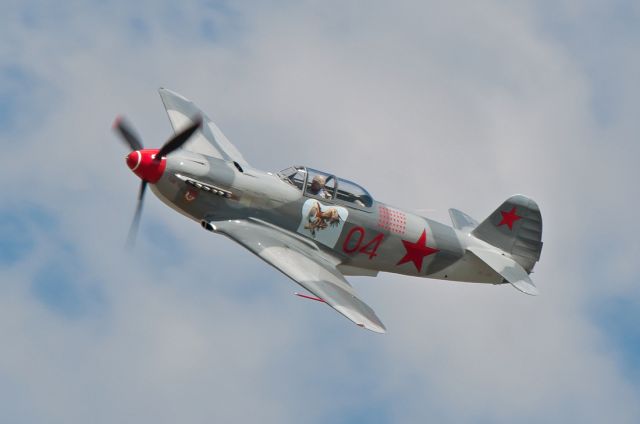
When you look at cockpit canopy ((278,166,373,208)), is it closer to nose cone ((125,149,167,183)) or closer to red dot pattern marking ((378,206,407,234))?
red dot pattern marking ((378,206,407,234))

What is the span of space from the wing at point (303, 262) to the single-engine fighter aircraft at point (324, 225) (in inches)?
1.0

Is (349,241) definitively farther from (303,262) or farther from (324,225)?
(303,262)

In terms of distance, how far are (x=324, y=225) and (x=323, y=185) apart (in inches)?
34.9

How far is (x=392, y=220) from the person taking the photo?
26.9 meters

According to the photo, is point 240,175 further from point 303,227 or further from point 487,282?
point 487,282

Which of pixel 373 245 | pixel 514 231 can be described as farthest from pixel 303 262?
pixel 514 231

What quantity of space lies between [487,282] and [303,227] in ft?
18.4

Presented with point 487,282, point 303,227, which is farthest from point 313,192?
point 487,282

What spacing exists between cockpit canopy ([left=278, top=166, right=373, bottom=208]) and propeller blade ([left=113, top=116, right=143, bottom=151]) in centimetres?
317

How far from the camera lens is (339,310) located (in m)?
23.1

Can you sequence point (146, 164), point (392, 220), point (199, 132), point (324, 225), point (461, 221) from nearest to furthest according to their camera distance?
point (146, 164) → point (324, 225) → point (392, 220) → point (199, 132) → point (461, 221)

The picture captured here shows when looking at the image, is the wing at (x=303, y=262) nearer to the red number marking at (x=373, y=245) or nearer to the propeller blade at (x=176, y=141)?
the red number marking at (x=373, y=245)

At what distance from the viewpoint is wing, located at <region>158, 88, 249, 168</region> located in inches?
1130

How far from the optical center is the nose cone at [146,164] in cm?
2441
